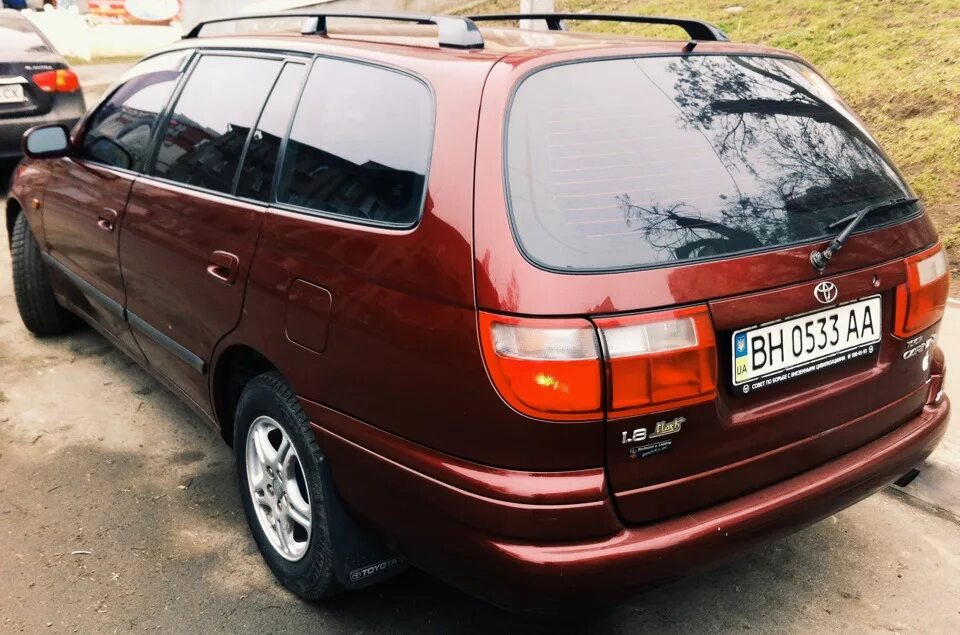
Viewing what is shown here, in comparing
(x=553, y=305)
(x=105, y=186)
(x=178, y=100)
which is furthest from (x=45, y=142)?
(x=553, y=305)

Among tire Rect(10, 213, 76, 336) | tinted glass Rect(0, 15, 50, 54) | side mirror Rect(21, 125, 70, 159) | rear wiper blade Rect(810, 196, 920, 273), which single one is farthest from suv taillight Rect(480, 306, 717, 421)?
tinted glass Rect(0, 15, 50, 54)

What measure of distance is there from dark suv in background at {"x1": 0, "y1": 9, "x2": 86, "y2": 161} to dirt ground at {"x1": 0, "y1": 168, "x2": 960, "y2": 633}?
4.87 meters

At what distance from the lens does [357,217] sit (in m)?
2.42

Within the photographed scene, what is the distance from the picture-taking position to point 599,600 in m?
2.10

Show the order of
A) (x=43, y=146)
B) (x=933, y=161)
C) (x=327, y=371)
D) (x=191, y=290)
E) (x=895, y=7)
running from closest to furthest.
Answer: (x=327, y=371)
(x=191, y=290)
(x=43, y=146)
(x=933, y=161)
(x=895, y=7)

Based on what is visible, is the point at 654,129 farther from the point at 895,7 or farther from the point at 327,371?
the point at 895,7

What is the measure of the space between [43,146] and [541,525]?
313 cm

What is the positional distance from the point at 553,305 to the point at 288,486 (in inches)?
48.2

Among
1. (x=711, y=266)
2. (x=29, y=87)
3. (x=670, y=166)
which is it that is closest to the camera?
(x=711, y=266)

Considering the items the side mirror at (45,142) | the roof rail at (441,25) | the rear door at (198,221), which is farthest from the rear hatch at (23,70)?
the roof rail at (441,25)

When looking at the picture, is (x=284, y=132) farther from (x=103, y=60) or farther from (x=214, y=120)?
(x=103, y=60)

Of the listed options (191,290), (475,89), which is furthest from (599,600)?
(191,290)

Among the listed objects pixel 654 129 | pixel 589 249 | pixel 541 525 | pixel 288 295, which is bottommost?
pixel 541 525

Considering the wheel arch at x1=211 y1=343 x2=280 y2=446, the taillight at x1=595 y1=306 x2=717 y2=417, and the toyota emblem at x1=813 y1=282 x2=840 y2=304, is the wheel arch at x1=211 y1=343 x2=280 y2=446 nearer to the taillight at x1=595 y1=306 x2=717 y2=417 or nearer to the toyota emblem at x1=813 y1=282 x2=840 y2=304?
the taillight at x1=595 y1=306 x2=717 y2=417
